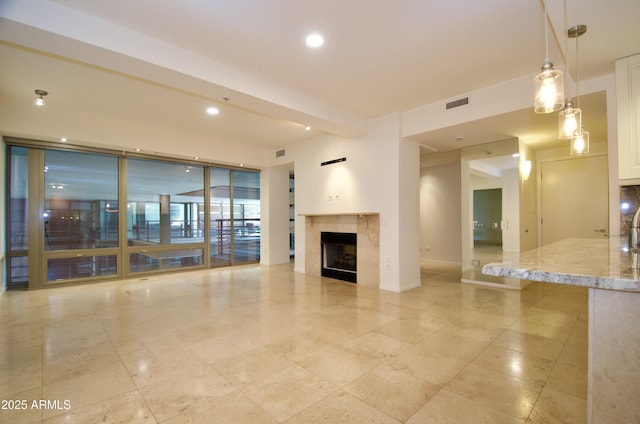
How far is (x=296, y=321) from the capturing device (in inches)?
150

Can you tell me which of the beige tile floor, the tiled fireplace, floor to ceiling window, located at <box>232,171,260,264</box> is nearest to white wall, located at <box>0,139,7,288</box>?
the beige tile floor

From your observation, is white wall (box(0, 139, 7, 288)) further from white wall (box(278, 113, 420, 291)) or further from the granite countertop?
the granite countertop

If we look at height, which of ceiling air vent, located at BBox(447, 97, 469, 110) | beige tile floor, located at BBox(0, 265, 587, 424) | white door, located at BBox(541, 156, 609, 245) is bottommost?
beige tile floor, located at BBox(0, 265, 587, 424)

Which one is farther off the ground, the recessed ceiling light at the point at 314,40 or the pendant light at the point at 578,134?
the recessed ceiling light at the point at 314,40

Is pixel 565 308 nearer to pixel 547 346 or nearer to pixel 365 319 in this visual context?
pixel 547 346

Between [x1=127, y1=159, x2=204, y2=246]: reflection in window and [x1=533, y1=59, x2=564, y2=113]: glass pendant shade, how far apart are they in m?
7.40

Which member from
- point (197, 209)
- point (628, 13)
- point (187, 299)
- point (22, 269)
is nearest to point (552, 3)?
point (628, 13)

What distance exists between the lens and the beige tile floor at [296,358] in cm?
205

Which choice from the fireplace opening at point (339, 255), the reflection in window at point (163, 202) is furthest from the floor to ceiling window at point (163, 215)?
the fireplace opening at point (339, 255)

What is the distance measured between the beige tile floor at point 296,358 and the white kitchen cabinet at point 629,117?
6.13 feet

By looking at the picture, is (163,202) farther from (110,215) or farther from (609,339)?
(609,339)

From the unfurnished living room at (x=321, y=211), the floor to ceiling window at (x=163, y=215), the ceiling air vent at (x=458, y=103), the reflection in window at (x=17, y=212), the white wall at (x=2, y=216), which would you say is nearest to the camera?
the unfurnished living room at (x=321, y=211)

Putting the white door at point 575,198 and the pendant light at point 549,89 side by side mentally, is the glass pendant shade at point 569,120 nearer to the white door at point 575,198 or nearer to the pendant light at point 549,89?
the pendant light at point 549,89

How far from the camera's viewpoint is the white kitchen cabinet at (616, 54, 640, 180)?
115 inches
